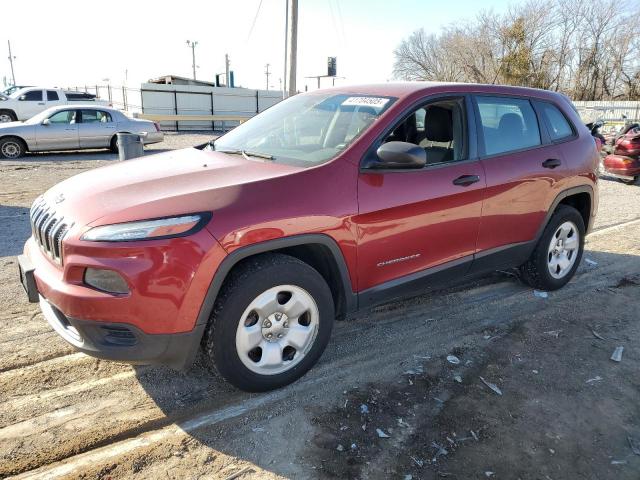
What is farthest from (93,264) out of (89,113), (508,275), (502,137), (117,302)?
(89,113)

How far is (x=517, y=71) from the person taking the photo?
129ft

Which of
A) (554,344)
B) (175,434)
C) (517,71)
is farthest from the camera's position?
(517,71)

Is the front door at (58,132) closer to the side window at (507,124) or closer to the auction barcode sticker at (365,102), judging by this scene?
the auction barcode sticker at (365,102)

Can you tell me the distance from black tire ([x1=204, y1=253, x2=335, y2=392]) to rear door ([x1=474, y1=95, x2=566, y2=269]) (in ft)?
5.18

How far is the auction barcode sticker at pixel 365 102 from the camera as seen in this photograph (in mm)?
3441

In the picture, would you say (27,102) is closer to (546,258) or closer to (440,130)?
(440,130)

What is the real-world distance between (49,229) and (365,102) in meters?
2.15

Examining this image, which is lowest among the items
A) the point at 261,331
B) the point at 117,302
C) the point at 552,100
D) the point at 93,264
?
the point at 261,331

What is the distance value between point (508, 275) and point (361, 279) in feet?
8.42

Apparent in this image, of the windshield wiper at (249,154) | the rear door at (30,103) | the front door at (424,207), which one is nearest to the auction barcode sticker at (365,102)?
the front door at (424,207)

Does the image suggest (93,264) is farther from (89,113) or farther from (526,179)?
(89,113)

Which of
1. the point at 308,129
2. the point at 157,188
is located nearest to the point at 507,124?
the point at 308,129

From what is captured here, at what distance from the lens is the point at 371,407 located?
9.47 feet

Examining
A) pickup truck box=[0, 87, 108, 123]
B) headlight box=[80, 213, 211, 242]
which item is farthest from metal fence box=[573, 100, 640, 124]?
headlight box=[80, 213, 211, 242]
